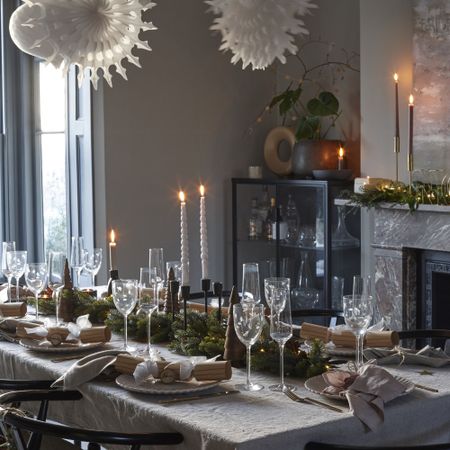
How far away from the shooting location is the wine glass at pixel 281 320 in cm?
231

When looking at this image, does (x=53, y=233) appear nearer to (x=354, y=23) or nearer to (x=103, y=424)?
(x=354, y=23)

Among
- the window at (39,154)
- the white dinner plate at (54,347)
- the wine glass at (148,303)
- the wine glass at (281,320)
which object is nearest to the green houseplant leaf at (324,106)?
the window at (39,154)

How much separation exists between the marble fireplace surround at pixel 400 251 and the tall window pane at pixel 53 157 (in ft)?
6.45

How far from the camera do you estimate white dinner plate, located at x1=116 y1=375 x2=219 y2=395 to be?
230 cm

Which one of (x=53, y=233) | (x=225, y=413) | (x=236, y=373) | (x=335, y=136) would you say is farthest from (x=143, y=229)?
(x=225, y=413)

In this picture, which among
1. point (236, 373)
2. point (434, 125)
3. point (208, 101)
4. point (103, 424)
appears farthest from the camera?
point (208, 101)

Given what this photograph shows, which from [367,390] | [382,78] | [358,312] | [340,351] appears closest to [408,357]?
[340,351]

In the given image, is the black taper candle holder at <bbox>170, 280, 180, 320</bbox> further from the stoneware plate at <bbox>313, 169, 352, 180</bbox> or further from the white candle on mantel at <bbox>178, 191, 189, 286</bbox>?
the stoneware plate at <bbox>313, 169, 352, 180</bbox>

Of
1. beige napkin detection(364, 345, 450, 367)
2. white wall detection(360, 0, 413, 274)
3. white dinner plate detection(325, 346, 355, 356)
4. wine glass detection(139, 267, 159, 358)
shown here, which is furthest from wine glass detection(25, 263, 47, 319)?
white wall detection(360, 0, 413, 274)

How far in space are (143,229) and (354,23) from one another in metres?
1.73

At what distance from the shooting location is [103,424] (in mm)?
2357

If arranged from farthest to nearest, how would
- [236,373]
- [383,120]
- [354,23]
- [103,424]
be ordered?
[354,23]
[383,120]
[236,373]
[103,424]

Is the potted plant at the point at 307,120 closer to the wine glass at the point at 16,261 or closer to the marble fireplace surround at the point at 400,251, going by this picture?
the marble fireplace surround at the point at 400,251

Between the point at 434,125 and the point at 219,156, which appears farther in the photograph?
the point at 219,156
